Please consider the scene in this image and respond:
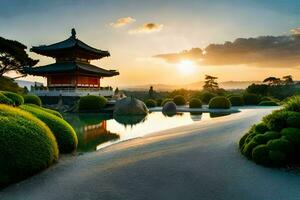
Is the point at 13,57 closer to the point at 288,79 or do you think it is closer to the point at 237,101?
the point at 237,101

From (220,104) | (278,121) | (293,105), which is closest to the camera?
(278,121)

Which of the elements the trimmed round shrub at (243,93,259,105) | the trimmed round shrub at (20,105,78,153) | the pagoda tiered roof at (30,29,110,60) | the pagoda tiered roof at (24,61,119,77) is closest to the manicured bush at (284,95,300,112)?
the trimmed round shrub at (20,105,78,153)

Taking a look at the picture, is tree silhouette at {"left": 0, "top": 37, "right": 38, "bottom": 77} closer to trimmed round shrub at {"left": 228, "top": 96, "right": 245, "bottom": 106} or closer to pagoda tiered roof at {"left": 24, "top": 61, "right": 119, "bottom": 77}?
pagoda tiered roof at {"left": 24, "top": 61, "right": 119, "bottom": 77}

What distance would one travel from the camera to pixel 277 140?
8.65 metres

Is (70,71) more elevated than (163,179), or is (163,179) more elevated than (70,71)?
(70,71)

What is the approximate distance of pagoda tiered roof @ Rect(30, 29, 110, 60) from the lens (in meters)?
46.9

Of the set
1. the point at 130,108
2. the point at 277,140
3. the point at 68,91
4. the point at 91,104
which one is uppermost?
the point at 68,91

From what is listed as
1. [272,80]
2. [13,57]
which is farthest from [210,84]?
[13,57]

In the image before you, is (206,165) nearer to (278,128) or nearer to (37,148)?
(278,128)

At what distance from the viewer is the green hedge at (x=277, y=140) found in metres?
8.48

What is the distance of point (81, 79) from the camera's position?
47.8 meters

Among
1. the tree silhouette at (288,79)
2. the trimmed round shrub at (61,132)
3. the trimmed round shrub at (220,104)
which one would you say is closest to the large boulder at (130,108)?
the trimmed round shrub at (220,104)

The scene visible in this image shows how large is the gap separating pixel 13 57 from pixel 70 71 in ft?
25.2

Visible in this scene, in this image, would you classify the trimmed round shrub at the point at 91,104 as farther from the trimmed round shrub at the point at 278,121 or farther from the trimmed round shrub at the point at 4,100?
the trimmed round shrub at the point at 278,121
